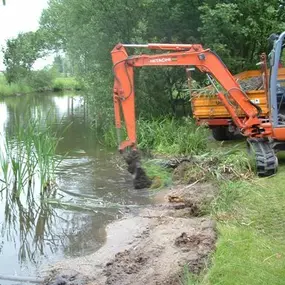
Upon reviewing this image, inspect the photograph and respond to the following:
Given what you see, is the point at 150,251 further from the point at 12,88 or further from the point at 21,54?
the point at 21,54

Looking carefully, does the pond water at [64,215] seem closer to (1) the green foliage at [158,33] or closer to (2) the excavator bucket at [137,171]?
(2) the excavator bucket at [137,171]

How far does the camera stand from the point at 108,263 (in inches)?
206

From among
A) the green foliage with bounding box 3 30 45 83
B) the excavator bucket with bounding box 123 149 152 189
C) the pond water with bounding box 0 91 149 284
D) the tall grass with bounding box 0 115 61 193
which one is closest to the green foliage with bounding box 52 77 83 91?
the green foliage with bounding box 3 30 45 83

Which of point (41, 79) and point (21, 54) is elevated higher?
point (21, 54)

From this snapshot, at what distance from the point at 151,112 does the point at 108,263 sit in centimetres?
892

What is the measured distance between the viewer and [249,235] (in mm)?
5156

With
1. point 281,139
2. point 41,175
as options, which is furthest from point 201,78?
point 41,175

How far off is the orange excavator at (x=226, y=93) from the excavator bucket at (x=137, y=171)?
18 millimetres

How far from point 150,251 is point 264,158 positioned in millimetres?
3214

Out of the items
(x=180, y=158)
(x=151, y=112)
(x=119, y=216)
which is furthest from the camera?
(x=151, y=112)

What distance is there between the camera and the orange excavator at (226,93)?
7828mm

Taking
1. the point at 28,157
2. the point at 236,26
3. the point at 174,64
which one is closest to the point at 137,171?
the point at 28,157

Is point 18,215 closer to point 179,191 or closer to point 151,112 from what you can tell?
point 179,191

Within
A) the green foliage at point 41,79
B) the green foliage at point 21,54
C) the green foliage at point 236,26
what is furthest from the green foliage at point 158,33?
the green foliage at point 41,79
